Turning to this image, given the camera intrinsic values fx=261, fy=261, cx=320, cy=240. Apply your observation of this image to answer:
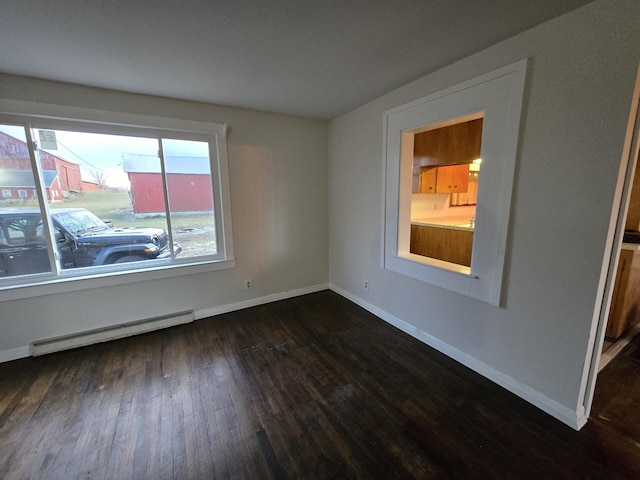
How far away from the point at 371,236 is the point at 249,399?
2.01 meters

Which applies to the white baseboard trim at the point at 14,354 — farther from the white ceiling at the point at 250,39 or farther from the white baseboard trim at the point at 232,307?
the white ceiling at the point at 250,39

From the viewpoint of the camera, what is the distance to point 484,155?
6.21ft

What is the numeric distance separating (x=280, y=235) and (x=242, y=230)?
0.52m

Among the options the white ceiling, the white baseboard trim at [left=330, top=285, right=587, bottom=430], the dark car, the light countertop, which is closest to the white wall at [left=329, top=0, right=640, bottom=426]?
the white baseboard trim at [left=330, top=285, right=587, bottom=430]

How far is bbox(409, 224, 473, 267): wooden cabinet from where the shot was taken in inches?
121

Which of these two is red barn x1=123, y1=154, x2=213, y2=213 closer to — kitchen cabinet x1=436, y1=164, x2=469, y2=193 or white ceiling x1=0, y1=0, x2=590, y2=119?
white ceiling x1=0, y1=0, x2=590, y2=119

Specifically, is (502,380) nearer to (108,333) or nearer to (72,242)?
(108,333)

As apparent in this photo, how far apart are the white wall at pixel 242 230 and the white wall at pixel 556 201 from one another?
1744 mm

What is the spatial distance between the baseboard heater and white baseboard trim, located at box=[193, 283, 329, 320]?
0.53 ft

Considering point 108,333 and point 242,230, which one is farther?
point 242,230

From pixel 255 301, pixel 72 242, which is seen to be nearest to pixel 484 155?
pixel 255 301

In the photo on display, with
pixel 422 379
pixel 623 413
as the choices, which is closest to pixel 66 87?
pixel 422 379

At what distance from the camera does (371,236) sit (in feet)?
10.0

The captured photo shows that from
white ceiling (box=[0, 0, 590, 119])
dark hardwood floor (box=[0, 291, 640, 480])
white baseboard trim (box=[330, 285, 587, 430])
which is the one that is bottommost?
dark hardwood floor (box=[0, 291, 640, 480])
